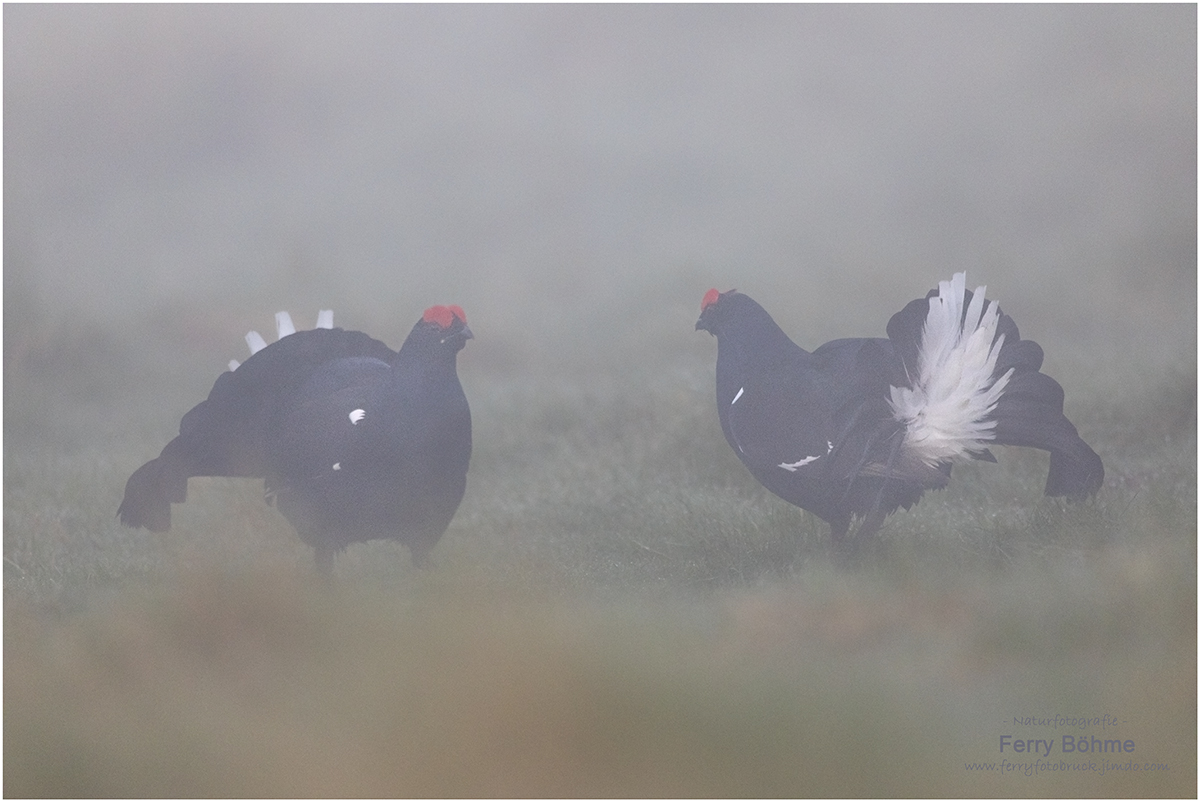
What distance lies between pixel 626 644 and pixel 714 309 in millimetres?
946

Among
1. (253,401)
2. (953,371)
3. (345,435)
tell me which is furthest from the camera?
(253,401)

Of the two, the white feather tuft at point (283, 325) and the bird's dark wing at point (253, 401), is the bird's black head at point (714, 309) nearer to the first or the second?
the bird's dark wing at point (253, 401)

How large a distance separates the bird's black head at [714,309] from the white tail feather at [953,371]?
1.60 feet

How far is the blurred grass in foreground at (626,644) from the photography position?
1930 millimetres

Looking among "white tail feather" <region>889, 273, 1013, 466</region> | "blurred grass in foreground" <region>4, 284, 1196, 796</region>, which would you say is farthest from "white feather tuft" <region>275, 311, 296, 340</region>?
"white tail feather" <region>889, 273, 1013, 466</region>

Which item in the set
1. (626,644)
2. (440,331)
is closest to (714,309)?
(440,331)

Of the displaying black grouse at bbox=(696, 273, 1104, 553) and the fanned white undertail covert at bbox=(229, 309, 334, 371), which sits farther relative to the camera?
the fanned white undertail covert at bbox=(229, 309, 334, 371)

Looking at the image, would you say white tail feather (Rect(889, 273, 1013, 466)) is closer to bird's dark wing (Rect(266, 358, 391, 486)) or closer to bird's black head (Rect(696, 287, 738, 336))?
bird's black head (Rect(696, 287, 738, 336))

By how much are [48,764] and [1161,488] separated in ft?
8.77

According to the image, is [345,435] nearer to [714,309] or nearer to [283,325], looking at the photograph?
[283,325]

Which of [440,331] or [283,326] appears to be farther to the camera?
[283,326]

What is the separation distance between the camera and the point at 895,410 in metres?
2.37

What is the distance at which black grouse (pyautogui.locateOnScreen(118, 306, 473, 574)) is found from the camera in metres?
2.44

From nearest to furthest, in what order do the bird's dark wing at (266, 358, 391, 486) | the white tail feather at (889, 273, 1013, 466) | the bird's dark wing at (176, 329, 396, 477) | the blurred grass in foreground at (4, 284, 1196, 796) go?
A: the blurred grass in foreground at (4, 284, 1196, 796), the white tail feather at (889, 273, 1013, 466), the bird's dark wing at (266, 358, 391, 486), the bird's dark wing at (176, 329, 396, 477)
